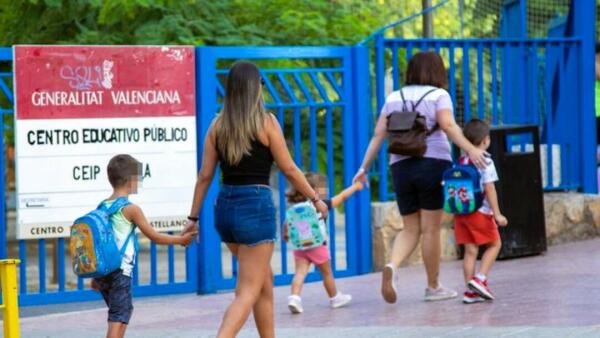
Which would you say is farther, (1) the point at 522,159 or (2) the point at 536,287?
(1) the point at 522,159

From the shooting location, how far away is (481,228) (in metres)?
9.51

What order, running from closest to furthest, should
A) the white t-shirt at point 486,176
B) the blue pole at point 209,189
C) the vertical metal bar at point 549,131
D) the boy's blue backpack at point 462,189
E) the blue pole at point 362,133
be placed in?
1. the boy's blue backpack at point 462,189
2. the white t-shirt at point 486,176
3. the blue pole at point 209,189
4. the blue pole at point 362,133
5. the vertical metal bar at point 549,131

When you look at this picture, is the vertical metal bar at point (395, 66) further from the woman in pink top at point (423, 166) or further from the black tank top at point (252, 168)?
the black tank top at point (252, 168)

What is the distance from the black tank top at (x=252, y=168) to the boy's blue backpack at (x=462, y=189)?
241 cm

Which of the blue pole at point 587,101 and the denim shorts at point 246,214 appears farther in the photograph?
the blue pole at point 587,101

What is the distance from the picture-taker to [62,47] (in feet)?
33.7

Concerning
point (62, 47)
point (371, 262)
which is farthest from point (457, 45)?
point (62, 47)

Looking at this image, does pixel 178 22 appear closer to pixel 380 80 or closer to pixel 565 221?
pixel 380 80

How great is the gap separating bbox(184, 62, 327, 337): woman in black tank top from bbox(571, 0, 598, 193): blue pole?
6.57 m

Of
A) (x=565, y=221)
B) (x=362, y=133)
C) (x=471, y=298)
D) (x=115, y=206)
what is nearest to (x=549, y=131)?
(x=565, y=221)

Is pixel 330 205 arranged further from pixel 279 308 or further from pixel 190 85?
pixel 190 85

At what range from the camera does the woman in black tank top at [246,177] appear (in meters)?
6.98

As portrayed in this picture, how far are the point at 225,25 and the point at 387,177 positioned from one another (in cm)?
306

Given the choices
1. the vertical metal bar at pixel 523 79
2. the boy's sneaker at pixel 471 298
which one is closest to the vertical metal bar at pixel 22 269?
the boy's sneaker at pixel 471 298
